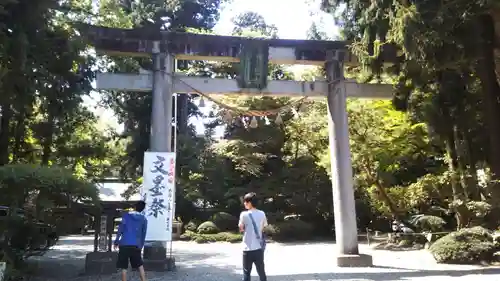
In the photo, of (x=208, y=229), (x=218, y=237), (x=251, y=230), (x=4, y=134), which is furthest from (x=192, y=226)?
(x=251, y=230)

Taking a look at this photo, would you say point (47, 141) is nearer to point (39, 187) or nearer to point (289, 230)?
point (39, 187)

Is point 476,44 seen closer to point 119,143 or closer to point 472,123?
point 472,123

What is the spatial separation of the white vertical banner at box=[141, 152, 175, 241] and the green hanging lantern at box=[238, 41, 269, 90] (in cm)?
255

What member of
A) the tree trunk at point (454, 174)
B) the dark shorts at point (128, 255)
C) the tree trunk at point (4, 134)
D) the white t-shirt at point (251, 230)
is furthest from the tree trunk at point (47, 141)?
the tree trunk at point (454, 174)

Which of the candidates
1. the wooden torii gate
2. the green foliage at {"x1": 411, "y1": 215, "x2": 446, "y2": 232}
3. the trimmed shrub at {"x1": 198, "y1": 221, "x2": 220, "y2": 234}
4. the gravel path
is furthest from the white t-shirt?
the trimmed shrub at {"x1": 198, "y1": 221, "x2": 220, "y2": 234}

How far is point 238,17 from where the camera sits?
33906mm

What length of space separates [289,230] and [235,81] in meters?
10.6

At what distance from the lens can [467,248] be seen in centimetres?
995

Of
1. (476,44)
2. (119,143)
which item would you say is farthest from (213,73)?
(476,44)

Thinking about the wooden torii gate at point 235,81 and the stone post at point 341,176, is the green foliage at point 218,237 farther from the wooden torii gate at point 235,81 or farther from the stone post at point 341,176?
the wooden torii gate at point 235,81

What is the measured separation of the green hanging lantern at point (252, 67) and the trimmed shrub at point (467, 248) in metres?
5.51

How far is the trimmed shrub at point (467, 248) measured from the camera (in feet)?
32.5

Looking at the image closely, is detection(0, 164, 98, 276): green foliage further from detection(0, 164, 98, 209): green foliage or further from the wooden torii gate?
the wooden torii gate

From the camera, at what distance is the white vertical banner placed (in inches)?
366
